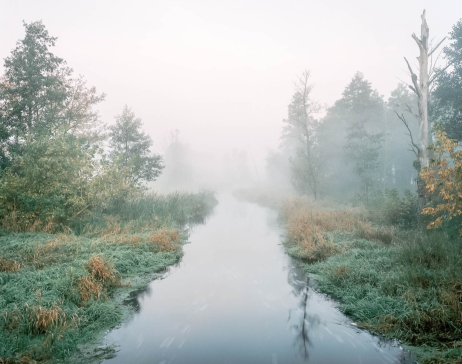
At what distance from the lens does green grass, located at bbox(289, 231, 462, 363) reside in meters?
4.74

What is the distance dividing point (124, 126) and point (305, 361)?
73.5ft

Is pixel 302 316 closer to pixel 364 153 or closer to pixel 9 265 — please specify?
pixel 9 265

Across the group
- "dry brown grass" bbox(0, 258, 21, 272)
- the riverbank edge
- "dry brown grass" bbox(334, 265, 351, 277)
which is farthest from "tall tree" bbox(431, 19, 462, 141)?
"dry brown grass" bbox(0, 258, 21, 272)

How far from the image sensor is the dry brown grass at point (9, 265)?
6.91 metres

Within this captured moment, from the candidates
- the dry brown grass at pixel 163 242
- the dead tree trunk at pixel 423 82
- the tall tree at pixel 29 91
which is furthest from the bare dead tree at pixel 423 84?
the tall tree at pixel 29 91

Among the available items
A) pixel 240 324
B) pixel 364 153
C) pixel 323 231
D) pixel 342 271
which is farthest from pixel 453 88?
pixel 240 324

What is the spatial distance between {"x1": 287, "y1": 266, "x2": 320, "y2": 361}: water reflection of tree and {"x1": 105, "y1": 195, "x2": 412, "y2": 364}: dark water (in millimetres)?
16

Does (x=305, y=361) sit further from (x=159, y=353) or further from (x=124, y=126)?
(x=124, y=126)

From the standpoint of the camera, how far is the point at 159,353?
4809mm

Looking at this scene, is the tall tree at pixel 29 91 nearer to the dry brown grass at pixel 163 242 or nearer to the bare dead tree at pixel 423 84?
the dry brown grass at pixel 163 242

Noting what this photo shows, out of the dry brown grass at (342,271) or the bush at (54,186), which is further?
the bush at (54,186)

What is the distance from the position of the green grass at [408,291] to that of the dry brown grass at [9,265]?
746 centimetres

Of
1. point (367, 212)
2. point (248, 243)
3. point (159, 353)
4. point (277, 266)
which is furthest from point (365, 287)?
point (367, 212)

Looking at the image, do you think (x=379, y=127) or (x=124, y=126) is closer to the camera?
(x=124, y=126)
